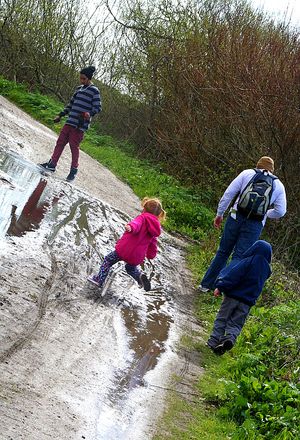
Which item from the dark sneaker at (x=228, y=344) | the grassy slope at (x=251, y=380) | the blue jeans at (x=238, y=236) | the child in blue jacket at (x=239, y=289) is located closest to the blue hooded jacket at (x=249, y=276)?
the child in blue jacket at (x=239, y=289)

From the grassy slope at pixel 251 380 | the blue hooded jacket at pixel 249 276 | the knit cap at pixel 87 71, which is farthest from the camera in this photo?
the knit cap at pixel 87 71

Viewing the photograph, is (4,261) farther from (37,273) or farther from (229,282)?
(229,282)

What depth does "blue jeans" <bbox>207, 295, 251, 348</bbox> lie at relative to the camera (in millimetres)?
7469

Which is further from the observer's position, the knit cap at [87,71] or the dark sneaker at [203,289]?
the knit cap at [87,71]

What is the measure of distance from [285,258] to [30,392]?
8.76m

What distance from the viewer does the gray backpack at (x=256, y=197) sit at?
8742 millimetres

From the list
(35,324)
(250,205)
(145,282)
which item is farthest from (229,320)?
(35,324)

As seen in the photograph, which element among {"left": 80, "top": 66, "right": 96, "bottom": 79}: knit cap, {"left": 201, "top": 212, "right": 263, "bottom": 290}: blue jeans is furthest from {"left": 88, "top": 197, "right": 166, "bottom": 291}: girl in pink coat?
{"left": 80, "top": 66, "right": 96, "bottom": 79}: knit cap

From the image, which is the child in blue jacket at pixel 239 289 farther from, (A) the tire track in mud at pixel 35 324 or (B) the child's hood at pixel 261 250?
(A) the tire track in mud at pixel 35 324

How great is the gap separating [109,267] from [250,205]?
1.86 m

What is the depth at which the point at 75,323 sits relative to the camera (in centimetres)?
684

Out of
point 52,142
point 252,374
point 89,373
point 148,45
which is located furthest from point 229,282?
point 148,45

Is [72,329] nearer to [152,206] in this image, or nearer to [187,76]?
[152,206]

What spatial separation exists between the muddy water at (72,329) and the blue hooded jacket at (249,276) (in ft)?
2.64
